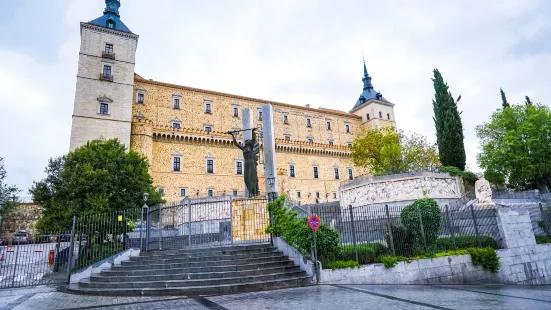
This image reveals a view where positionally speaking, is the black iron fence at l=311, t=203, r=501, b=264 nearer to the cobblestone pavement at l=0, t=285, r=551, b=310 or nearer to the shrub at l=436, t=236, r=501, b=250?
the shrub at l=436, t=236, r=501, b=250

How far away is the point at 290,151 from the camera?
44281 millimetres

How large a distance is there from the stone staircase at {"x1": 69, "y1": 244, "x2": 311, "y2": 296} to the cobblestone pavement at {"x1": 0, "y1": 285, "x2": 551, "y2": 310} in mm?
480

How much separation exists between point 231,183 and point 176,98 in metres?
13.2

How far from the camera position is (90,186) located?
57.9ft

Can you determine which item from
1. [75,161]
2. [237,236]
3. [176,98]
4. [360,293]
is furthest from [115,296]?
[176,98]

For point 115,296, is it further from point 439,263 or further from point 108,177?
point 108,177

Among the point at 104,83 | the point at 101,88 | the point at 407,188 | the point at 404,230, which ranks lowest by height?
the point at 404,230

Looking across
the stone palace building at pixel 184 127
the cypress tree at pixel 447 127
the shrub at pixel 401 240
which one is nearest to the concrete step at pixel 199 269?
the shrub at pixel 401 240

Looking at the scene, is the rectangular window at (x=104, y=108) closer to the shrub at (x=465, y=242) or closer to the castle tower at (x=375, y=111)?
the shrub at (x=465, y=242)

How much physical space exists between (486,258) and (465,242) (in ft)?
2.51

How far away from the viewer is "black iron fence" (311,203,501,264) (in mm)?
9797

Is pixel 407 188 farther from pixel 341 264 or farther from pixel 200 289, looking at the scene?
pixel 200 289

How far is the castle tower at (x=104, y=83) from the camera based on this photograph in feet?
104

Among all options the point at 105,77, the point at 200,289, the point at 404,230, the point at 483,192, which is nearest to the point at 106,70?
the point at 105,77
